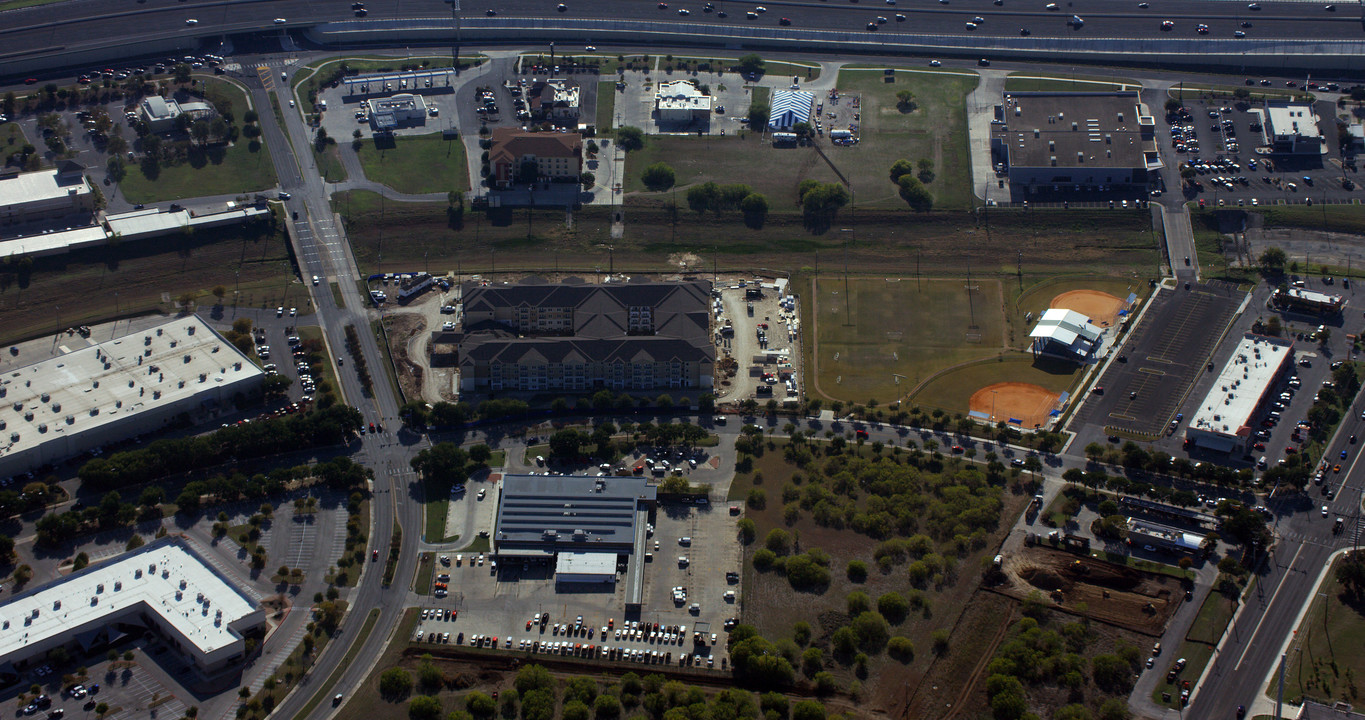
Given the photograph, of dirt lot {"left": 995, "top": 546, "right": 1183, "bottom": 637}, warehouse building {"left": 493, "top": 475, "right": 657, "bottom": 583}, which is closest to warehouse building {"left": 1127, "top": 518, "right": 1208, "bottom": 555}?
dirt lot {"left": 995, "top": 546, "right": 1183, "bottom": 637}

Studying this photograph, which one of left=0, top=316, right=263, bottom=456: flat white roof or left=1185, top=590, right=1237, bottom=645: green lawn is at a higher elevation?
left=1185, top=590, right=1237, bottom=645: green lawn

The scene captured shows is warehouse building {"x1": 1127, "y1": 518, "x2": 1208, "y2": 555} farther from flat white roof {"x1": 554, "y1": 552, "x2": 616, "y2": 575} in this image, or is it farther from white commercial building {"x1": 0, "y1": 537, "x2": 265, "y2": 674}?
white commercial building {"x1": 0, "y1": 537, "x2": 265, "y2": 674}

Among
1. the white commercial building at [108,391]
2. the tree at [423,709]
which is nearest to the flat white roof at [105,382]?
the white commercial building at [108,391]

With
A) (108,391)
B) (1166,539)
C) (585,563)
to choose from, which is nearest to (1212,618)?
(1166,539)

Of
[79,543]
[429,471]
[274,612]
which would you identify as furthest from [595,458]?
[79,543]

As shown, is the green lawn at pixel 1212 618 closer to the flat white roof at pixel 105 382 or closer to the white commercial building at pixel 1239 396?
the white commercial building at pixel 1239 396

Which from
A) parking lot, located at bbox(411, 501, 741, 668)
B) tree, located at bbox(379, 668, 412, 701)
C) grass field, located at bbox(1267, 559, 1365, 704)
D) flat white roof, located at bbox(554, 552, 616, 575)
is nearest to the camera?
grass field, located at bbox(1267, 559, 1365, 704)

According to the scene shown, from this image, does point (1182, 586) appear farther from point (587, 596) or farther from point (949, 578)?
point (587, 596)

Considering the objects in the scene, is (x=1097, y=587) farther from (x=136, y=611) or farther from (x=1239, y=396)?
(x=136, y=611)

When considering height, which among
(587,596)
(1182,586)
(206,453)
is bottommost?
(206,453)
